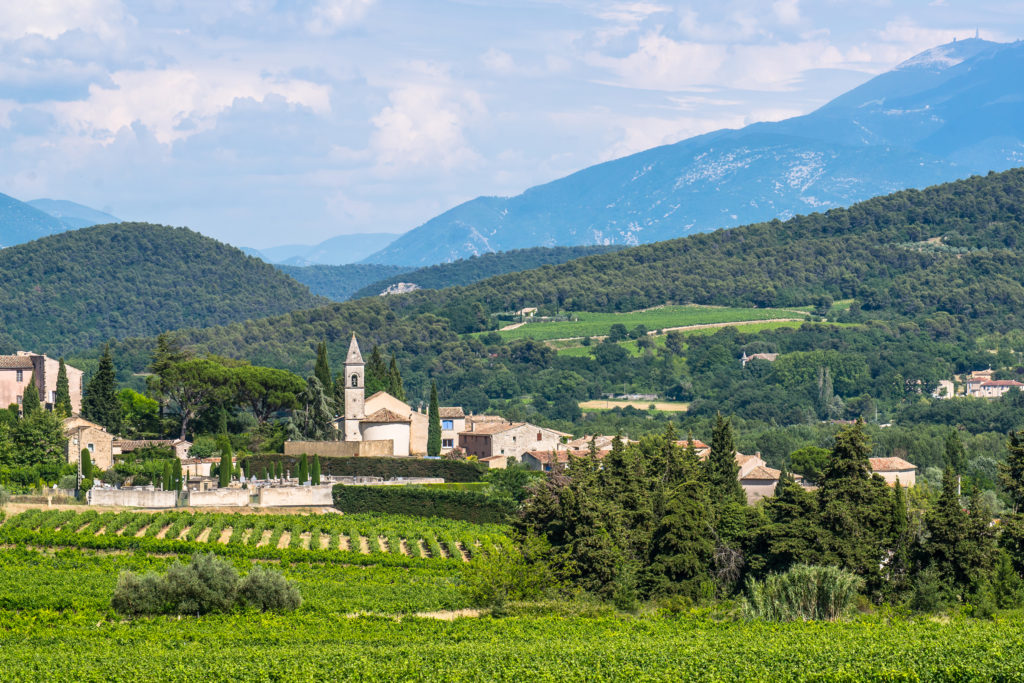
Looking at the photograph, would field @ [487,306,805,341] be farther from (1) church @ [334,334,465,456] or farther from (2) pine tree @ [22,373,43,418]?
(2) pine tree @ [22,373,43,418]

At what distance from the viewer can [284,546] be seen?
4819 cm

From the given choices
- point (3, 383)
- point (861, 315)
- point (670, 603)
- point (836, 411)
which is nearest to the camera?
point (670, 603)

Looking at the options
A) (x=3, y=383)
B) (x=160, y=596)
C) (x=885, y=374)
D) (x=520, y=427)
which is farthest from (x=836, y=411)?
(x=160, y=596)

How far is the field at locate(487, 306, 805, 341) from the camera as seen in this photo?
14775cm

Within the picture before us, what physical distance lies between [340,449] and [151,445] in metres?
8.84

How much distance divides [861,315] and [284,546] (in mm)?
111863

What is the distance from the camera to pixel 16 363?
233ft

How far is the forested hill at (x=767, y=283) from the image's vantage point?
475ft

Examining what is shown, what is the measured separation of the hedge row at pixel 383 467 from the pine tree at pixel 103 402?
36.0 feet

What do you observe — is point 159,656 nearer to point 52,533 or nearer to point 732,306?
point 52,533

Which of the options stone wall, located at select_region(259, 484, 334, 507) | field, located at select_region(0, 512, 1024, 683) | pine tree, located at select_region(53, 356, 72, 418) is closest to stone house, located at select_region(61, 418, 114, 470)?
pine tree, located at select_region(53, 356, 72, 418)

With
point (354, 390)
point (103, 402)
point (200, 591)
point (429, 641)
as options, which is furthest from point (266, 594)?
point (103, 402)

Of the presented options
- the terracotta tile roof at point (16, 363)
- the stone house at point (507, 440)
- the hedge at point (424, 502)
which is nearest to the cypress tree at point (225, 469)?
the hedge at point (424, 502)

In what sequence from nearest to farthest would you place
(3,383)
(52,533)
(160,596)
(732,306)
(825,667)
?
1. (825,667)
2. (160,596)
3. (52,533)
4. (3,383)
5. (732,306)
